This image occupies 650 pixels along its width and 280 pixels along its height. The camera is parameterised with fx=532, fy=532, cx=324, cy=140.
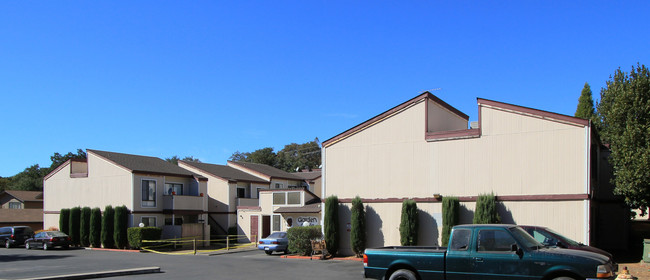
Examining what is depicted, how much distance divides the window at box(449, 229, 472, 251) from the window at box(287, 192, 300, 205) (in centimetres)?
2489

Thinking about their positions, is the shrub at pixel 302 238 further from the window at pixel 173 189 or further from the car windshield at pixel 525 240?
the car windshield at pixel 525 240

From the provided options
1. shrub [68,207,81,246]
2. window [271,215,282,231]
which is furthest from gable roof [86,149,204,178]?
window [271,215,282,231]

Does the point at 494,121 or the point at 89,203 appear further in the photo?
the point at 89,203

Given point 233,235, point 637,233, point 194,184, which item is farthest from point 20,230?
point 637,233

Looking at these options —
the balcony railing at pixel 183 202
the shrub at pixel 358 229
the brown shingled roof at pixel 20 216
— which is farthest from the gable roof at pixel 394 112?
the brown shingled roof at pixel 20 216

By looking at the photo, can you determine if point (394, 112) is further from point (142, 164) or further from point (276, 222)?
point (142, 164)

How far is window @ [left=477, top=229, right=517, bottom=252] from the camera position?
1144 centimetres

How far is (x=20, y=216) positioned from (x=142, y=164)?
1819 cm

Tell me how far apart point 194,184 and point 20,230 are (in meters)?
12.1

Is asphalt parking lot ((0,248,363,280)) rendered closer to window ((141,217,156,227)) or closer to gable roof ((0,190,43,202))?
window ((141,217,156,227))

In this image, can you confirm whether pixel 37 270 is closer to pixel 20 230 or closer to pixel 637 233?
pixel 20 230

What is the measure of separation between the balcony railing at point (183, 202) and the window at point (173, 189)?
3.80 ft

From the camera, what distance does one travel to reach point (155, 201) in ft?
121

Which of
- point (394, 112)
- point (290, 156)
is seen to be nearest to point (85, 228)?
point (394, 112)
